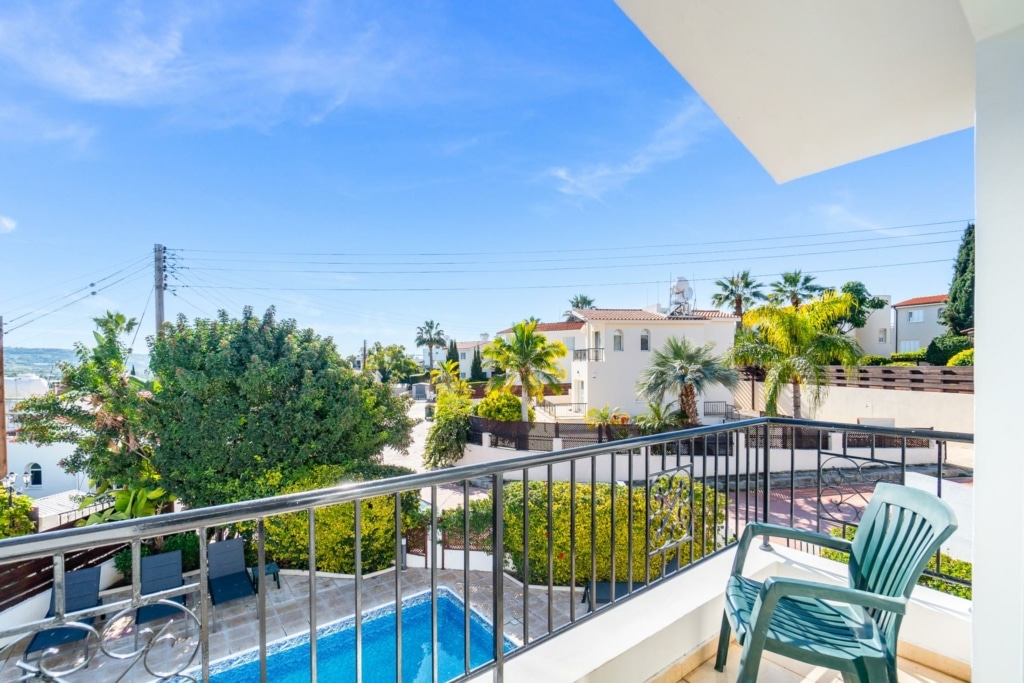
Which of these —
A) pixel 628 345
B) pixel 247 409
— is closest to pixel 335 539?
pixel 247 409

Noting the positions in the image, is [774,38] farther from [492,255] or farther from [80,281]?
[492,255]

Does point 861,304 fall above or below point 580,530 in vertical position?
above

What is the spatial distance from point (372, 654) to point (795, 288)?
22204 millimetres

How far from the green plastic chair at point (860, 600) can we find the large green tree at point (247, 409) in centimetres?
873

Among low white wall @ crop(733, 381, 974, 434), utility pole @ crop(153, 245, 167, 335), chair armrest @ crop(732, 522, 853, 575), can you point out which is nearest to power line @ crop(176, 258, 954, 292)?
utility pole @ crop(153, 245, 167, 335)

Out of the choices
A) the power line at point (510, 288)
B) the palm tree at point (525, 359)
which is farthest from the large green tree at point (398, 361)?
the palm tree at point (525, 359)

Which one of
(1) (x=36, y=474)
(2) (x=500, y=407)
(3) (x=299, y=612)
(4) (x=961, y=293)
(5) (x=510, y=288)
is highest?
(5) (x=510, y=288)

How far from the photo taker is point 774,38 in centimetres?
162

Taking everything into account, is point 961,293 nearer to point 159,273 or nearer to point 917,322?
point 917,322

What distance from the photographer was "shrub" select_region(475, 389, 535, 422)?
14852mm

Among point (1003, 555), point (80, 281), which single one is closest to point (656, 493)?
point (1003, 555)

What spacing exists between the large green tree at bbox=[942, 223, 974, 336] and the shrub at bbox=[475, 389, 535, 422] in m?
16.4

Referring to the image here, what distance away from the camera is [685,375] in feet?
41.7

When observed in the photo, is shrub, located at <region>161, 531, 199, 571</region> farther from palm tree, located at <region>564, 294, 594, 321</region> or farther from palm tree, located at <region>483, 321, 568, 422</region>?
palm tree, located at <region>564, 294, 594, 321</region>
